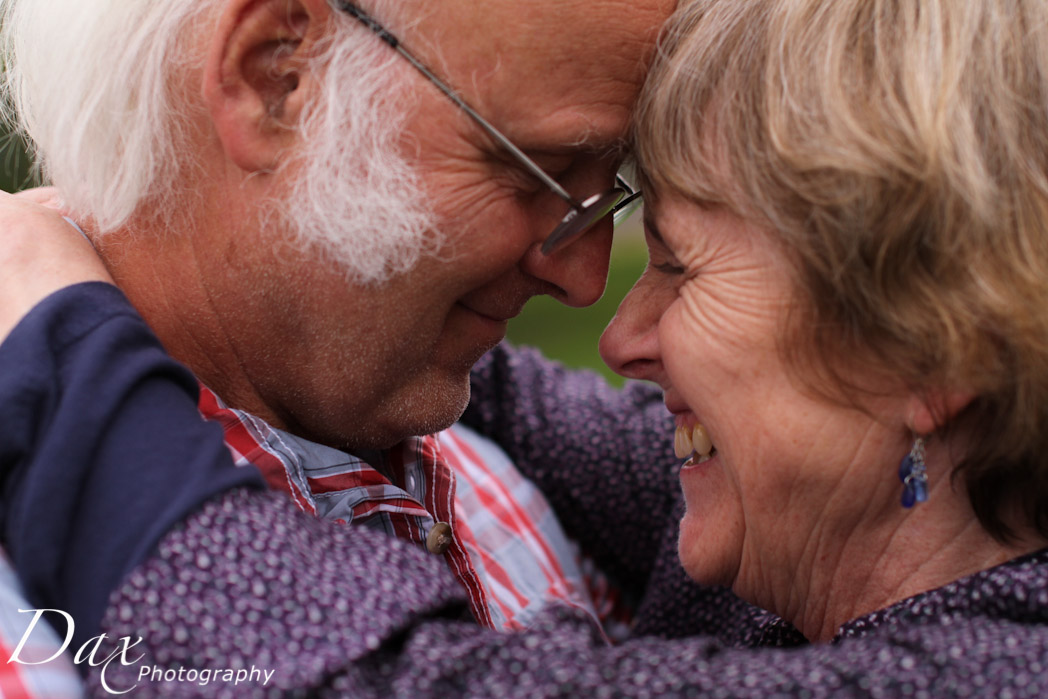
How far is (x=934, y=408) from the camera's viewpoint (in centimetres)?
158

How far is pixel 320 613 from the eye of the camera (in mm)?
1379

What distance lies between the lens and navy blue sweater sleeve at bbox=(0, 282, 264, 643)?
1381 millimetres

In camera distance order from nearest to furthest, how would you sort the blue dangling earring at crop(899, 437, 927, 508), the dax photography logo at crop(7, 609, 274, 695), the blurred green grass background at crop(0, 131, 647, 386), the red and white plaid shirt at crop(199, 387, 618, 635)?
the dax photography logo at crop(7, 609, 274, 695), the blue dangling earring at crop(899, 437, 927, 508), the red and white plaid shirt at crop(199, 387, 618, 635), the blurred green grass background at crop(0, 131, 647, 386)

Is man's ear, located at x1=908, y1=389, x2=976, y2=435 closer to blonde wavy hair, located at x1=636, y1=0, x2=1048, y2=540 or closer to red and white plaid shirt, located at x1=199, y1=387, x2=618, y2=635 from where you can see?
blonde wavy hair, located at x1=636, y1=0, x2=1048, y2=540

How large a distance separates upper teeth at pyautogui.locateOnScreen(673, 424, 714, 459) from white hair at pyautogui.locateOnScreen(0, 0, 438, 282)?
647 mm

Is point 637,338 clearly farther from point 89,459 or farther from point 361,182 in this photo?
point 89,459

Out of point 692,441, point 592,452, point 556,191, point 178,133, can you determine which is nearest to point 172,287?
point 178,133

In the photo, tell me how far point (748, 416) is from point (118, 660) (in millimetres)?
1069

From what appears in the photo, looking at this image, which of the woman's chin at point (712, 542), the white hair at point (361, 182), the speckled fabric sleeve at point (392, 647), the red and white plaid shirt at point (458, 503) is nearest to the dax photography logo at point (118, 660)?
the speckled fabric sleeve at point (392, 647)

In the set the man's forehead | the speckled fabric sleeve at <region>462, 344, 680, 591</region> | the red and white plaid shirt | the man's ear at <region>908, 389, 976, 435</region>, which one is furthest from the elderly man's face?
the man's ear at <region>908, 389, 976, 435</region>

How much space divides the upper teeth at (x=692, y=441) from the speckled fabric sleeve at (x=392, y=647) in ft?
1.79

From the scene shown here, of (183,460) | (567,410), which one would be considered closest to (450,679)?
(183,460)

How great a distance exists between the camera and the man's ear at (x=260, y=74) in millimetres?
1745

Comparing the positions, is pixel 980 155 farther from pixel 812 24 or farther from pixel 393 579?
pixel 393 579
